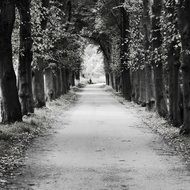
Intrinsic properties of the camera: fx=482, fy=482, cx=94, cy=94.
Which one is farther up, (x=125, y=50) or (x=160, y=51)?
(x=125, y=50)

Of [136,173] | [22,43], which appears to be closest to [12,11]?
[22,43]

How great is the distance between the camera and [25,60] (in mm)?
22906

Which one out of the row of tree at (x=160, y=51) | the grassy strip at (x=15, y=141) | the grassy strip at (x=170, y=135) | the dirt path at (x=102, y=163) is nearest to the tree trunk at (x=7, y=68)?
the grassy strip at (x=15, y=141)

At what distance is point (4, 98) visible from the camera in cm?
1834

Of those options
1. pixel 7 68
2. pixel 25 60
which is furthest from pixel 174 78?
pixel 25 60

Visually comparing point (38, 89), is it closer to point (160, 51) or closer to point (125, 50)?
point (160, 51)

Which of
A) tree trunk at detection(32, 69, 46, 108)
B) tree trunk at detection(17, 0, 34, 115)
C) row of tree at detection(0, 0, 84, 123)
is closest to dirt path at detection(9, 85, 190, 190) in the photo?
row of tree at detection(0, 0, 84, 123)

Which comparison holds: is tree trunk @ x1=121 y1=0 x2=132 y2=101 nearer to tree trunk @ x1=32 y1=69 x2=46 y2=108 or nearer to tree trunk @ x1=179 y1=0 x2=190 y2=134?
Result: tree trunk @ x1=32 y1=69 x2=46 y2=108

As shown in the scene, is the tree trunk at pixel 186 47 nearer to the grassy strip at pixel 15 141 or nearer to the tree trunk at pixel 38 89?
the grassy strip at pixel 15 141

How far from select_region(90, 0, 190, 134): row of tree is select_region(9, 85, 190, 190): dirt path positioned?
6.93 feet

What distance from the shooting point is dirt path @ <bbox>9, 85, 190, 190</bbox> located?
9.45 m

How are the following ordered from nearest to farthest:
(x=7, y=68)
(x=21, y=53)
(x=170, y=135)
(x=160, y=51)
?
(x=170, y=135) < (x=7, y=68) < (x=160, y=51) < (x=21, y=53)

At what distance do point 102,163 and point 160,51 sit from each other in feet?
35.4

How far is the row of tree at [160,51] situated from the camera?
1596cm
